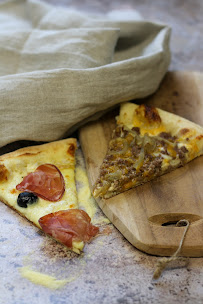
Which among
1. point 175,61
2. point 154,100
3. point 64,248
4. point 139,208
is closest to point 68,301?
point 64,248

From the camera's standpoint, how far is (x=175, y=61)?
5270 millimetres

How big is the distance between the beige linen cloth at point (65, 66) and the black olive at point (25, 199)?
2.11 feet

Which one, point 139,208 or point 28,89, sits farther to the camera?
point 28,89

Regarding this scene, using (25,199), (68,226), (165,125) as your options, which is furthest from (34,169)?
(165,125)

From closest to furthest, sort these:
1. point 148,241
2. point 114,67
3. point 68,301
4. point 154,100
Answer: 1. point 68,301
2. point 148,241
3. point 114,67
4. point 154,100

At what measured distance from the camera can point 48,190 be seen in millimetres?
3244

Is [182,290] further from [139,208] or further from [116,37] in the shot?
[116,37]

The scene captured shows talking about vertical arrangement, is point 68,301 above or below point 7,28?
below

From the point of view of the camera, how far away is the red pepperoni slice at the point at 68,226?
2.91 m

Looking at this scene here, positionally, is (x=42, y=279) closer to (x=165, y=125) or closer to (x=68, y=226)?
(x=68, y=226)

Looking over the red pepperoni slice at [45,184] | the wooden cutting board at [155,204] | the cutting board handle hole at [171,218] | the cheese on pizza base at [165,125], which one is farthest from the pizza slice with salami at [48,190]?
the cheese on pizza base at [165,125]

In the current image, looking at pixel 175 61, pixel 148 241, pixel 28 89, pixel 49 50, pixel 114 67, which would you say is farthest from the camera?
pixel 175 61

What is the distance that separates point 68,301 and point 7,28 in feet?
10.3

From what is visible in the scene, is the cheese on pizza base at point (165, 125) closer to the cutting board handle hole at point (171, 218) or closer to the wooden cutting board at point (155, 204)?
the wooden cutting board at point (155, 204)
